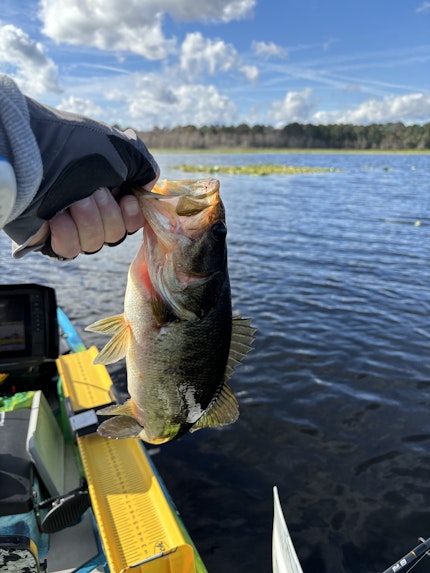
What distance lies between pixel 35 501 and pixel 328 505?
13.2 feet

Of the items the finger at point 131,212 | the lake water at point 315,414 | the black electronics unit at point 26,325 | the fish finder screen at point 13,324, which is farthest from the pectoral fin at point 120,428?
the lake water at point 315,414

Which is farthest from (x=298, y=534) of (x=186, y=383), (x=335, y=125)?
(x=335, y=125)

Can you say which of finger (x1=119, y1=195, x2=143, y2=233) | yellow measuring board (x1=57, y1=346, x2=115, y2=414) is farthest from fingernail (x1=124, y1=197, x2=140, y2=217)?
yellow measuring board (x1=57, y1=346, x2=115, y2=414)

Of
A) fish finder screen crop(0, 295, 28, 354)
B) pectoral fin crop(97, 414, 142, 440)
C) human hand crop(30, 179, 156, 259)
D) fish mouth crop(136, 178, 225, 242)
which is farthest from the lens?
fish finder screen crop(0, 295, 28, 354)

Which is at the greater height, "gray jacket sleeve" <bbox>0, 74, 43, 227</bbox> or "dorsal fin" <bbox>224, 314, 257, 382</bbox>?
"gray jacket sleeve" <bbox>0, 74, 43, 227</bbox>

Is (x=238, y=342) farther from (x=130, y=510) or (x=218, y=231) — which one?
(x=130, y=510)

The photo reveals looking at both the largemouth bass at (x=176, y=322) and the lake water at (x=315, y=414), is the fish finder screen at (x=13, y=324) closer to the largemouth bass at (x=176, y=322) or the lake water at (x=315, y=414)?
the lake water at (x=315, y=414)

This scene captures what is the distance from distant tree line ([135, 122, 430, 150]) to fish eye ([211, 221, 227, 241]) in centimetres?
13393

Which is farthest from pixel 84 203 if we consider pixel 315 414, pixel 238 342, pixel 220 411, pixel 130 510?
pixel 315 414

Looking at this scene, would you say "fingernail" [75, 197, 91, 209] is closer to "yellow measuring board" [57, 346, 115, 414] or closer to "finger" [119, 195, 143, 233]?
"finger" [119, 195, 143, 233]

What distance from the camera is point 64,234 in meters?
1.97

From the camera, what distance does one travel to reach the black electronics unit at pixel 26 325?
5660 mm

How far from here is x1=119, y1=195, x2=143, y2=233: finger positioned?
6.64 feet

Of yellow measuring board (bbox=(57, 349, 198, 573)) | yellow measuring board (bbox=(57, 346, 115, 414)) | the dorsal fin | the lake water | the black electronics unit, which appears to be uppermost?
the dorsal fin
